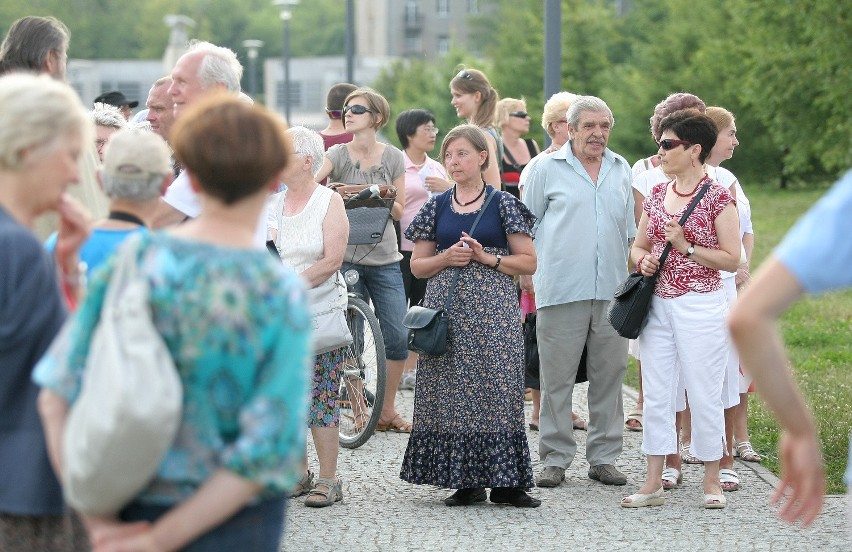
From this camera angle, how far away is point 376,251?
30.9ft

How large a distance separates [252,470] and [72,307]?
3.35 ft

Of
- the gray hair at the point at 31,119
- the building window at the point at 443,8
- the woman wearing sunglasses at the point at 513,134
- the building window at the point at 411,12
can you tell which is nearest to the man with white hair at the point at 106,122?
the woman wearing sunglasses at the point at 513,134

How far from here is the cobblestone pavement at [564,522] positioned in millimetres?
6363

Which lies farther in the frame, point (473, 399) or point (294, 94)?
point (294, 94)

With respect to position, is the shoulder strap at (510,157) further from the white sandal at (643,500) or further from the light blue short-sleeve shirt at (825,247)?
the light blue short-sleeve shirt at (825,247)

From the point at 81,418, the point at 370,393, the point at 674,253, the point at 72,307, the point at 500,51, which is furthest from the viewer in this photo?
the point at 500,51

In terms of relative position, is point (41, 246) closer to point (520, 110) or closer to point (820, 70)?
point (520, 110)

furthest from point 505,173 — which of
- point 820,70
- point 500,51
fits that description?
point 500,51

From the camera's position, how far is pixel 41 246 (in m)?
3.32

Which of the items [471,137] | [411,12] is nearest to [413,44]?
[411,12]

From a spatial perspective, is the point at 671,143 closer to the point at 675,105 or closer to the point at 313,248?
the point at 675,105

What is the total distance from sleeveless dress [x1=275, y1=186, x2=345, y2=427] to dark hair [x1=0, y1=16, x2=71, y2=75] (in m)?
1.89

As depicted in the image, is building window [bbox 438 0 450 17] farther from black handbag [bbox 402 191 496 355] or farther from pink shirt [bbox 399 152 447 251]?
black handbag [bbox 402 191 496 355]

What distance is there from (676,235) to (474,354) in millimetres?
1191
